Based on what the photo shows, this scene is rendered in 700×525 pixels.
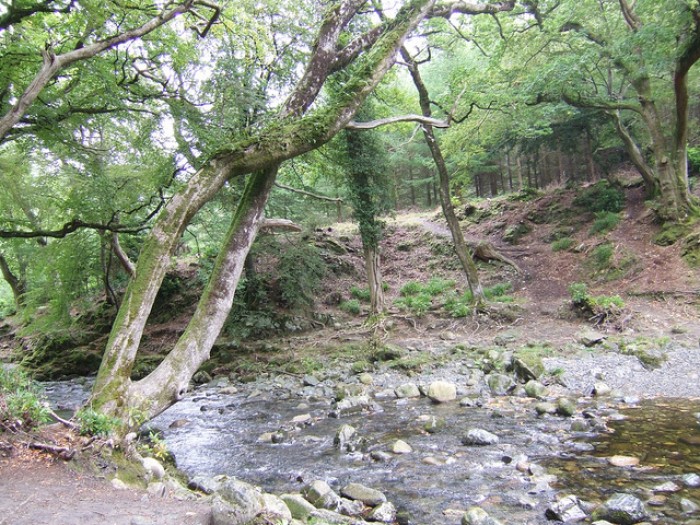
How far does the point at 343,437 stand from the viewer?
624 cm

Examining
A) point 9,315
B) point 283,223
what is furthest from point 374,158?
point 9,315

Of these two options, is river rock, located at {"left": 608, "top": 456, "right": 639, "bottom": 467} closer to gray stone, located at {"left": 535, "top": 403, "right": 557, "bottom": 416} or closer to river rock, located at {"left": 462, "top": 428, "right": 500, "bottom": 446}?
river rock, located at {"left": 462, "top": 428, "right": 500, "bottom": 446}

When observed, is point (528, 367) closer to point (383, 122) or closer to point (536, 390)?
point (536, 390)

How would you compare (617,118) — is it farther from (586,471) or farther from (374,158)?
(586,471)

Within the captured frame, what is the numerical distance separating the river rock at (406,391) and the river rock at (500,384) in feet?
4.85

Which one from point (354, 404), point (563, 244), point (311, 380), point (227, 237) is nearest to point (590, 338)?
point (354, 404)

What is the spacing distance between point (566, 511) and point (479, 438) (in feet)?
6.54

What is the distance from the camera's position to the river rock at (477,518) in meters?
3.61

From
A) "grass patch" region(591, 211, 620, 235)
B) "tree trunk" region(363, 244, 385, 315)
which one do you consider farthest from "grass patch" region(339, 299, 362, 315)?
"grass patch" region(591, 211, 620, 235)

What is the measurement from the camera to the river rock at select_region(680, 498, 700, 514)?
12.0ft

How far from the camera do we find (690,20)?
10797 mm

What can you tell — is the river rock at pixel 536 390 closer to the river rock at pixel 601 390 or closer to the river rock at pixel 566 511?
the river rock at pixel 601 390

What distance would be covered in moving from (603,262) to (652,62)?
6.16 metres

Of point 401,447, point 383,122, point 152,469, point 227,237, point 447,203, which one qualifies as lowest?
point 401,447
